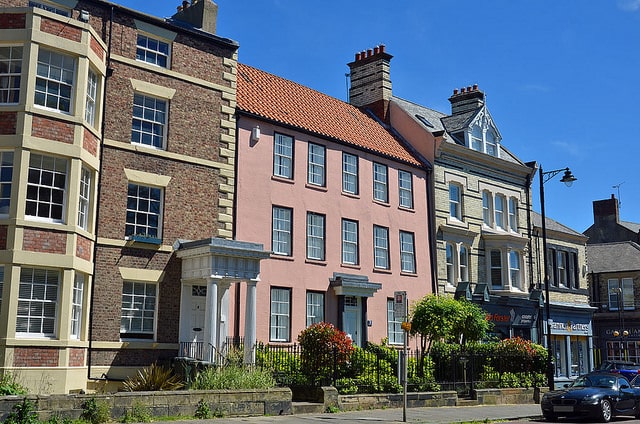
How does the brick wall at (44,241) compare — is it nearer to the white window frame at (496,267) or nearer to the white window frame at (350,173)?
the white window frame at (350,173)

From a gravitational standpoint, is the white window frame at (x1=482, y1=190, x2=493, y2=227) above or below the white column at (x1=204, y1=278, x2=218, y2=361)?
above

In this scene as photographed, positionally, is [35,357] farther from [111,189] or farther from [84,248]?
[111,189]

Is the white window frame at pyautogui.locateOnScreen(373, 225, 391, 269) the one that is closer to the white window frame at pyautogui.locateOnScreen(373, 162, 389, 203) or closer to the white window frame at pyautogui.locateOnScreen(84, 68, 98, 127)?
the white window frame at pyautogui.locateOnScreen(373, 162, 389, 203)

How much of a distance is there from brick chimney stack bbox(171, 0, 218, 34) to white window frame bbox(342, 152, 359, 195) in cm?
752

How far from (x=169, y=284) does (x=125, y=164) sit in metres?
3.81

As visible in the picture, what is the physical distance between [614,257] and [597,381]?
119ft

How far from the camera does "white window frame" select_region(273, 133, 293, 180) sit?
26.5 metres

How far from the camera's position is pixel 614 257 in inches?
2110

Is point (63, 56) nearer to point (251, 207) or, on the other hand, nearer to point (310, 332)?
point (251, 207)

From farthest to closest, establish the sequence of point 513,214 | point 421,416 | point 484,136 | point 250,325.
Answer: point 513,214 → point 484,136 → point 250,325 → point 421,416

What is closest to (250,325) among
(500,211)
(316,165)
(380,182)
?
(316,165)

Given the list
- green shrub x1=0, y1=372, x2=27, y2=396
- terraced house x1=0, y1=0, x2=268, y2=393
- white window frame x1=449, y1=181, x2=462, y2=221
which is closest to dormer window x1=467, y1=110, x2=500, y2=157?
white window frame x1=449, y1=181, x2=462, y2=221

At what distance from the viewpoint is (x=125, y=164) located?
21625 mm

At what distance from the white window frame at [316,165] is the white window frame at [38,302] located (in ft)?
37.9
